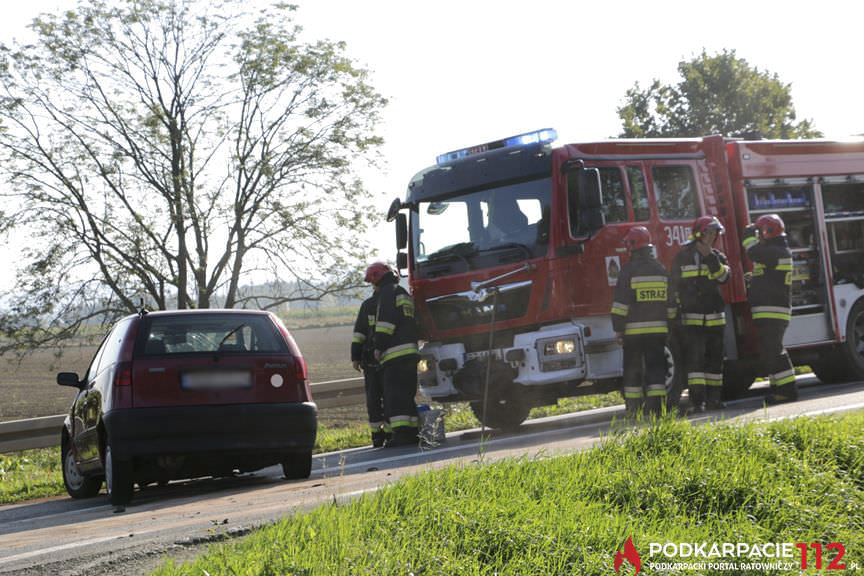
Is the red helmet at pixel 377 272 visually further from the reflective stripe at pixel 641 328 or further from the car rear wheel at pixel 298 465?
the car rear wheel at pixel 298 465

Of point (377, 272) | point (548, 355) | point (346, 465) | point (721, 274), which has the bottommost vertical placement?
point (346, 465)

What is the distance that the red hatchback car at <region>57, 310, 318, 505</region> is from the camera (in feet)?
25.4

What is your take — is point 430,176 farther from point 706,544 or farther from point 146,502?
point 706,544

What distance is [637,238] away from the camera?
1065 centimetres

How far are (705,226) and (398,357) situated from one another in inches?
136

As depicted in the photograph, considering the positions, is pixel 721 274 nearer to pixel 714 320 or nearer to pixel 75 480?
pixel 714 320

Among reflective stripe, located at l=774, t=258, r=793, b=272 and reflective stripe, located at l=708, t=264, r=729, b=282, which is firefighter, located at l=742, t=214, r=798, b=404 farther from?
reflective stripe, located at l=708, t=264, r=729, b=282

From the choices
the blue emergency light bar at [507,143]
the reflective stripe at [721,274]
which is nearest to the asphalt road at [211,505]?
the reflective stripe at [721,274]

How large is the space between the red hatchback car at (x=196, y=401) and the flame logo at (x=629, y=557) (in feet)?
12.6

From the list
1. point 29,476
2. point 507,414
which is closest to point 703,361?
point 507,414

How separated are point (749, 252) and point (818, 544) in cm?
671

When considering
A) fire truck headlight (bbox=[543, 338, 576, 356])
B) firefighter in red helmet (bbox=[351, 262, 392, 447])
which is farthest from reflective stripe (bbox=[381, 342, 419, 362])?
fire truck headlight (bbox=[543, 338, 576, 356])

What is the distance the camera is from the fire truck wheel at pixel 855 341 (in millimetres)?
13484

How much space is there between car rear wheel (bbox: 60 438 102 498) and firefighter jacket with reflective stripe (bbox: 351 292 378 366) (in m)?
3.14
